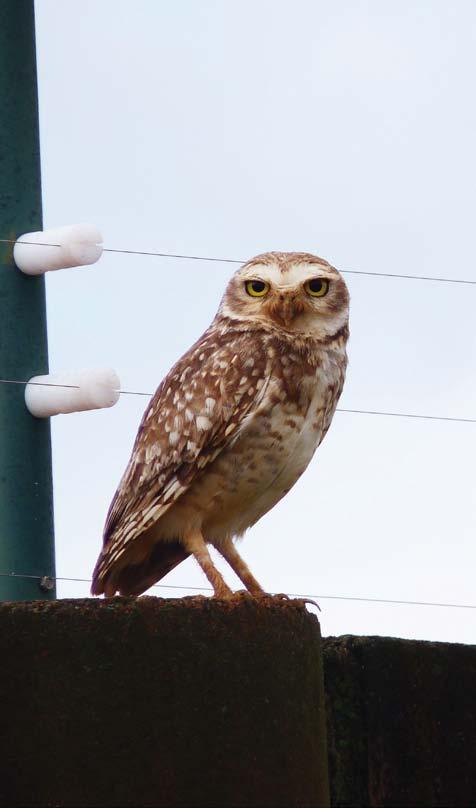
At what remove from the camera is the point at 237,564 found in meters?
5.41

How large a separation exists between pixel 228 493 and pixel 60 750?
1612 mm

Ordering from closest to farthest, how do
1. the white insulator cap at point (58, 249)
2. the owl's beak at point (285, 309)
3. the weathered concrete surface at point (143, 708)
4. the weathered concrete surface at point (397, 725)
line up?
the weathered concrete surface at point (143, 708), the weathered concrete surface at point (397, 725), the owl's beak at point (285, 309), the white insulator cap at point (58, 249)

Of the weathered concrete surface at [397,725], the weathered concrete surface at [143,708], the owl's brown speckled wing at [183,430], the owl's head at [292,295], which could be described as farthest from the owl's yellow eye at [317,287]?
the weathered concrete surface at [143,708]

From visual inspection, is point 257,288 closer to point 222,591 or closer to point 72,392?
point 72,392

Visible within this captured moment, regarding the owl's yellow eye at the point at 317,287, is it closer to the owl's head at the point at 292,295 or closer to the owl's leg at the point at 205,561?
the owl's head at the point at 292,295

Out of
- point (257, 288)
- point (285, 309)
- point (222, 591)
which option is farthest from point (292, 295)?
point (222, 591)

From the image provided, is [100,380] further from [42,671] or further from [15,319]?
[42,671]

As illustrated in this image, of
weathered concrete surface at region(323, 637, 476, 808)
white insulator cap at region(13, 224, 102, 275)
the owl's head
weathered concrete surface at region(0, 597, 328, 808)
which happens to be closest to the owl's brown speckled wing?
the owl's head

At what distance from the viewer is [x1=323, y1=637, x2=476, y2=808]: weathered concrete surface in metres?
4.61

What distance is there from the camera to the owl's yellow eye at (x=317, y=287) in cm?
529

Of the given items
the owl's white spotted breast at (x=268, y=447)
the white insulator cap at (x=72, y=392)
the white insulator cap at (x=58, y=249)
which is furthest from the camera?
the white insulator cap at (x=58, y=249)

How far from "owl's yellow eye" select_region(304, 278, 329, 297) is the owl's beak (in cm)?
7

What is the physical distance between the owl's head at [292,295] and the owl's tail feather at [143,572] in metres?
0.87

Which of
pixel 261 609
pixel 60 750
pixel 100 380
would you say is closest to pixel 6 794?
pixel 60 750
